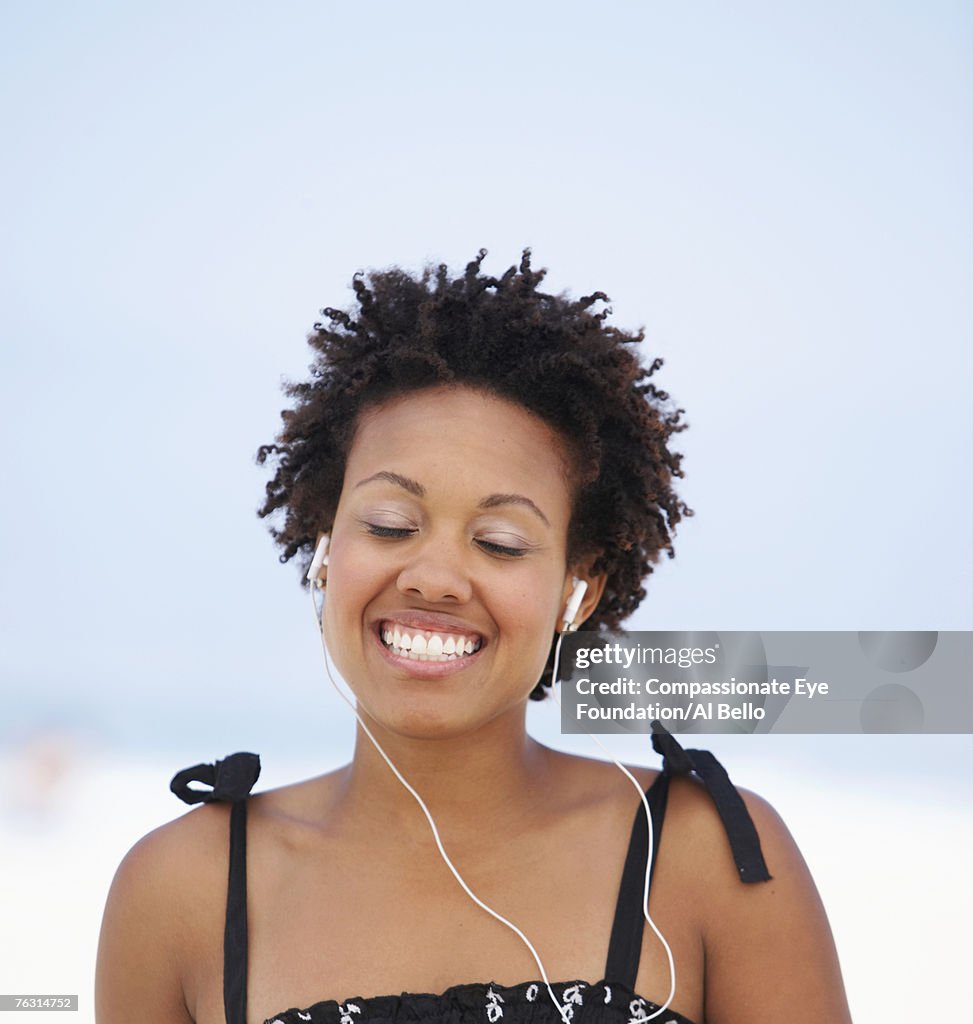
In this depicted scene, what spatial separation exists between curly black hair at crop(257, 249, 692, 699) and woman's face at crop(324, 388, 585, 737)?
13 centimetres

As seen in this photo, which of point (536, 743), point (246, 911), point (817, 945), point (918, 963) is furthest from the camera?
point (918, 963)

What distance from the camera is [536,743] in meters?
2.30

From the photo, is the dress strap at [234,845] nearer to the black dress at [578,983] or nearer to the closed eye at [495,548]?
the black dress at [578,983]

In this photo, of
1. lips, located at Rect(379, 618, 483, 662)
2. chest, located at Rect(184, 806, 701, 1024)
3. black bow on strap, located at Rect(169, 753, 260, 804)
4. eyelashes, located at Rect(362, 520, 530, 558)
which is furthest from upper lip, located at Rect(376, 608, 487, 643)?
black bow on strap, located at Rect(169, 753, 260, 804)

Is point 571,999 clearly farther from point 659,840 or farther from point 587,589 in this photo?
point 587,589

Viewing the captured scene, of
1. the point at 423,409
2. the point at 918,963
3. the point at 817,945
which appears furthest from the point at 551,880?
the point at 918,963

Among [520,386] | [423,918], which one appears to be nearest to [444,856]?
[423,918]

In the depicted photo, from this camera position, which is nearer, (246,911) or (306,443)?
(246,911)

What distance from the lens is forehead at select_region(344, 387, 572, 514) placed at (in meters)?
2.04

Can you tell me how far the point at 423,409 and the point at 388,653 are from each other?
0.42 m

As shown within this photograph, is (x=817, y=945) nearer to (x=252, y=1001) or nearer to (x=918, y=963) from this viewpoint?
(x=252, y=1001)

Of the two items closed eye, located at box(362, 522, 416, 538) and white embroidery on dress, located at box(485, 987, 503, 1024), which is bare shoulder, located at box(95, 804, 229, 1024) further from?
closed eye, located at box(362, 522, 416, 538)

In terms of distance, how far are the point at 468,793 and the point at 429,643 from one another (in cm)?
34

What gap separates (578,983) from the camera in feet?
6.30
